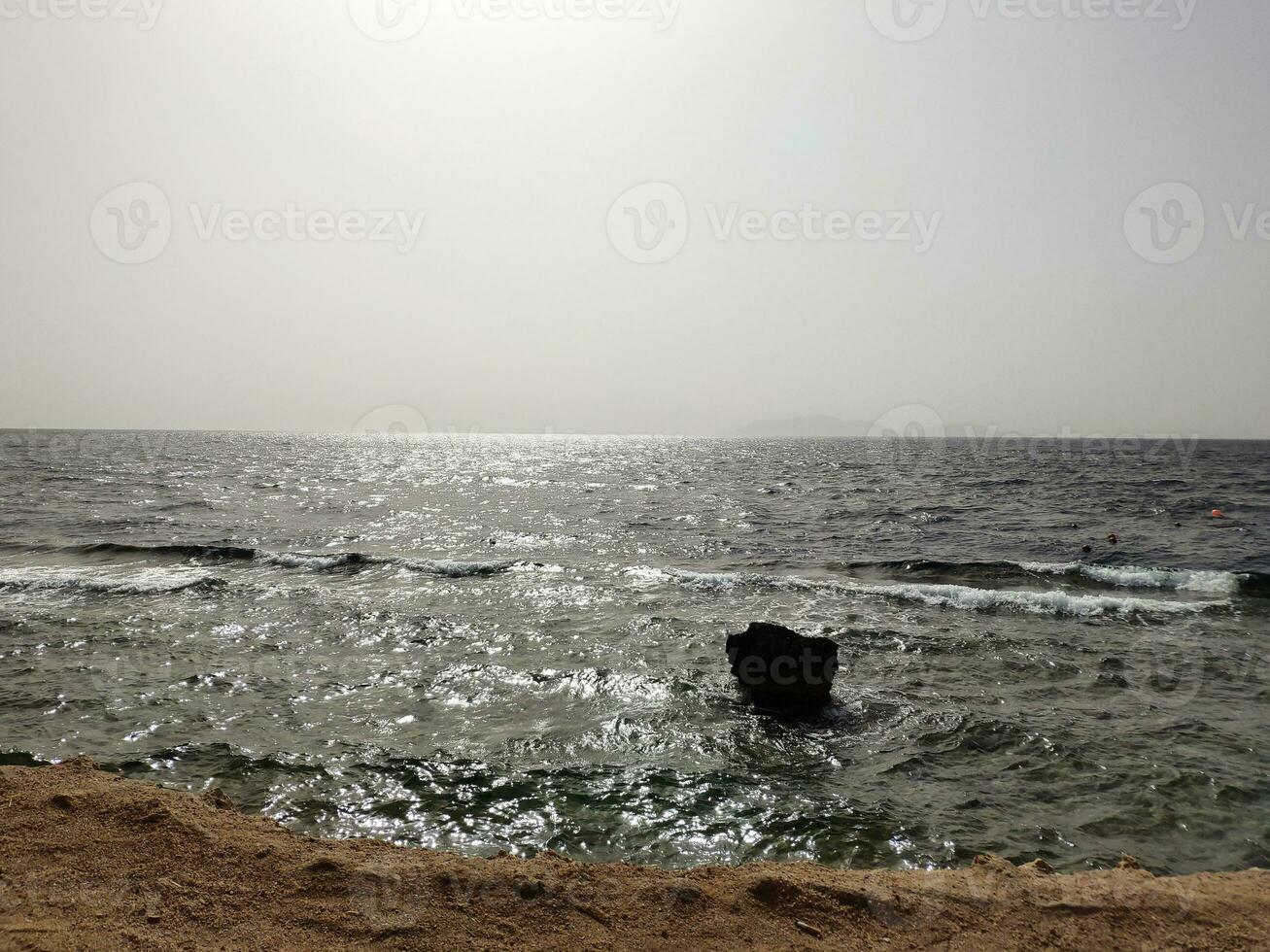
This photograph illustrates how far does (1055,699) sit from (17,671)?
16.4 m

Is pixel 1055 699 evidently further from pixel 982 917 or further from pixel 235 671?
pixel 235 671

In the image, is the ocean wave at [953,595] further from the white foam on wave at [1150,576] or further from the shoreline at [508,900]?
the shoreline at [508,900]

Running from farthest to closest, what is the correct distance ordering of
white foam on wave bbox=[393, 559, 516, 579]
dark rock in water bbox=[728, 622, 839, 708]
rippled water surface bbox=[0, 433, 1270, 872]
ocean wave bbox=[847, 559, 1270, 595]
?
white foam on wave bbox=[393, 559, 516, 579] < ocean wave bbox=[847, 559, 1270, 595] < dark rock in water bbox=[728, 622, 839, 708] < rippled water surface bbox=[0, 433, 1270, 872]

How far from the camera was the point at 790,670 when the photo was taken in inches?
392

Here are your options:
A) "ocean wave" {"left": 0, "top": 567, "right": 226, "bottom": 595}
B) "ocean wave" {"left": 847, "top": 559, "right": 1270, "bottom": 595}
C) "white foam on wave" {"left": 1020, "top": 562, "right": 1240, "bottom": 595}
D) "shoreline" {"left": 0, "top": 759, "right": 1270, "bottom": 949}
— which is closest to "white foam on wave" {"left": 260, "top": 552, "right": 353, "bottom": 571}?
"ocean wave" {"left": 0, "top": 567, "right": 226, "bottom": 595}

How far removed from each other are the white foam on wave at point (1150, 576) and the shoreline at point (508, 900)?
17.7 metres

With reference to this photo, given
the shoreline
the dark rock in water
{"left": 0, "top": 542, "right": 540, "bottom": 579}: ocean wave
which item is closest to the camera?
the shoreline

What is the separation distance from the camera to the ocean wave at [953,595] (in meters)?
16.8

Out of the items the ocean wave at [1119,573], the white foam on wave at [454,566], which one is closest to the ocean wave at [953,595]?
the ocean wave at [1119,573]

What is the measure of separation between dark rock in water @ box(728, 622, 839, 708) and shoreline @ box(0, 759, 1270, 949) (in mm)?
4514

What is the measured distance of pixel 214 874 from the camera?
4.81 m

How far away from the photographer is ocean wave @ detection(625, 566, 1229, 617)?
16844mm

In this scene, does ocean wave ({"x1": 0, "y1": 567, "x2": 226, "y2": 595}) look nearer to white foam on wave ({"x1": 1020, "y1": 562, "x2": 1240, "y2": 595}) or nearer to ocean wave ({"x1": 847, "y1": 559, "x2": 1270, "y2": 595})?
ocean wave ({"x1": 847, "y1": 559, "x2": 1270, "y2": 595})

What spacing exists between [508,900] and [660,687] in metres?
6.32
